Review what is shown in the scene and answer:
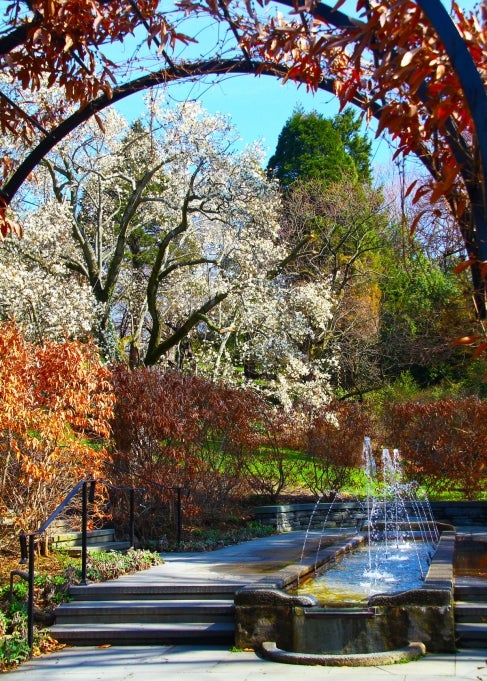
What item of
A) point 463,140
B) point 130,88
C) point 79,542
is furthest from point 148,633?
point 463,140

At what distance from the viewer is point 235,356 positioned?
22.6 metres

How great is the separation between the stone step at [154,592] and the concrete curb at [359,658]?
58.7 inches

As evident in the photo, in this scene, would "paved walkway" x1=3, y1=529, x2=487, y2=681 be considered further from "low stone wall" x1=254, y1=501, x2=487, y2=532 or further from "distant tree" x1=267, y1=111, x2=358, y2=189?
"distant tree" x1=267, y1=111, x2=358, y2=189

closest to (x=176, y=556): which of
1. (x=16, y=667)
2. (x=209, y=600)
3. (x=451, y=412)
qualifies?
(x=209, y=600)

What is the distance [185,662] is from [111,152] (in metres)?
15.2

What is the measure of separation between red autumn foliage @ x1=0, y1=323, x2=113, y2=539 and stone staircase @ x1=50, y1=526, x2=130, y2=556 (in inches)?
22.1

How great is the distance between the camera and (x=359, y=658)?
20.3 ft

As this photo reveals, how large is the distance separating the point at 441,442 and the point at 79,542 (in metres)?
7.67

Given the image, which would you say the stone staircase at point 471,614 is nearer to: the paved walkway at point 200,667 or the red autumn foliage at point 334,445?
the paved walkway at point 200,667

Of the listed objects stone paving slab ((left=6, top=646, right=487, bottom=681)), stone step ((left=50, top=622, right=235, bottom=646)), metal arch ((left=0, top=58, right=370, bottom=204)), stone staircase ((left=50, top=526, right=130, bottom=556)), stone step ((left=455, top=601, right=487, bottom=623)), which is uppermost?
metal arch ((left=0, top=58, right=370, bottom=204))

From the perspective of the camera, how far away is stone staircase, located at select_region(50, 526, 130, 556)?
10.1 metres

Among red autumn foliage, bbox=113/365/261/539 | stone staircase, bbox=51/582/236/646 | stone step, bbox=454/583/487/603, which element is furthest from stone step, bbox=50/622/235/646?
red autumn foliage, bbox=113/365/261/539

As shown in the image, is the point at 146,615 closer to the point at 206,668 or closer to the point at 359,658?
the point at 206,668

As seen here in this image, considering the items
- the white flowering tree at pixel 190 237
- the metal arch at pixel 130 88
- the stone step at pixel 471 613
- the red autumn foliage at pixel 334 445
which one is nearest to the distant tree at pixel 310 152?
the white flowering tree at pixel 190 237
